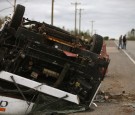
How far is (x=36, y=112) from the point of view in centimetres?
913

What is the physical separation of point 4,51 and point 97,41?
7.35 ft

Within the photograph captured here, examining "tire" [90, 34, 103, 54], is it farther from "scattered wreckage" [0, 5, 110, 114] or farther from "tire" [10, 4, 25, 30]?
"tire" [10, 4, 25, 30]

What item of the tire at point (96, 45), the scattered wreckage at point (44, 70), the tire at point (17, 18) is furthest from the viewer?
the tire at point (96, 45)

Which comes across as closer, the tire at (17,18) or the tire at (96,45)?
the tire at (17,18)

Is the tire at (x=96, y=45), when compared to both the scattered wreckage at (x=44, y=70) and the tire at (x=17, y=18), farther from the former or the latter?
the tire at (x=17, y=18)

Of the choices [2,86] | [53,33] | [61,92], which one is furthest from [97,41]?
[2,86]

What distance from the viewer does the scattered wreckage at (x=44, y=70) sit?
909 cm

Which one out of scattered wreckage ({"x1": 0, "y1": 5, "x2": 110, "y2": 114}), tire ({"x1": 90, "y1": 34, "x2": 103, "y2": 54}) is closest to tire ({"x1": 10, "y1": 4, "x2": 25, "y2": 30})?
scattered wreckage ({"x1": 0, "y1": 5, "x2": 110, "y2": 114})

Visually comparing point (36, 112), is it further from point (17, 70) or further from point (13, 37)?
point (13, 37)

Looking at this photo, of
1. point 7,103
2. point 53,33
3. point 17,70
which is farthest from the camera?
point 53,33

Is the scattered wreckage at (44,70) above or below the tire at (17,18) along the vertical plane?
below

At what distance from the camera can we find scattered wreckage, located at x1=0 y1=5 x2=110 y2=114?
9086 millimetres

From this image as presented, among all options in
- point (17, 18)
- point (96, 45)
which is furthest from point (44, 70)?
→ point (96, 45)

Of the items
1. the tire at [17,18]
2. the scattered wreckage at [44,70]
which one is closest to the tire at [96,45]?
the scattered wreckage at [44,70]
